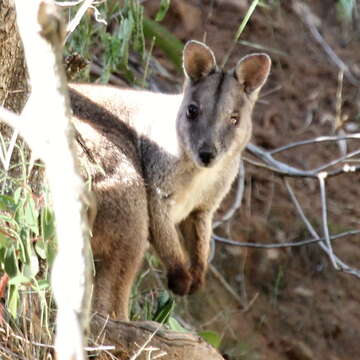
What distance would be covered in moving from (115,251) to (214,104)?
0.92 m

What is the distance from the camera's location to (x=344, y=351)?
23.1 ft

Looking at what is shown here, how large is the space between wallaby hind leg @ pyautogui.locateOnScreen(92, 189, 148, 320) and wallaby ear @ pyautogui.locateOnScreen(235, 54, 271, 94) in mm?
941

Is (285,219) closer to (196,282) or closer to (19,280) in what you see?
(196,282)

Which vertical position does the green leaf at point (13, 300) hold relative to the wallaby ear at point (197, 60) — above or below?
below

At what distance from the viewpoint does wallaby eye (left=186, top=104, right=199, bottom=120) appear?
4.48 m

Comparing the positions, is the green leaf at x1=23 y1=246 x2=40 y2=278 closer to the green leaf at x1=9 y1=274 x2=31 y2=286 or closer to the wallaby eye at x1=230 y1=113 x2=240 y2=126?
the green leaf at x1=9 y1=274 x2=31 y2=286

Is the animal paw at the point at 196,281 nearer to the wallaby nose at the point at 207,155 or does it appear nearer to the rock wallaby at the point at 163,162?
the rock wallaby at the point at 163,162

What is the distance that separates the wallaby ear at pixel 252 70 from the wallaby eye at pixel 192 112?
1.05 feet

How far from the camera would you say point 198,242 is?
15.8ft

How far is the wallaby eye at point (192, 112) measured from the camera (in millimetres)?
4480

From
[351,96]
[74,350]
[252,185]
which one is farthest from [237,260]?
[74,350]

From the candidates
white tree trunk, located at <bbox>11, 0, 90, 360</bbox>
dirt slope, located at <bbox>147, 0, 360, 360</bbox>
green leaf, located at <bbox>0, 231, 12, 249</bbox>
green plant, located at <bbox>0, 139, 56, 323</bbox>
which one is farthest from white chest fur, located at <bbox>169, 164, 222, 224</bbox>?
white tree trunk, located at <bbox>11, 0, 90, 360</bbox>

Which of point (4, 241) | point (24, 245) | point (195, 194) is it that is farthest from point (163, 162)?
Answer: point (4, 241)

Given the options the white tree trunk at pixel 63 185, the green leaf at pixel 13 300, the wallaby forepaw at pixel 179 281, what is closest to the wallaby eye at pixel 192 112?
the wallaby forepaw at pixel 179 281
